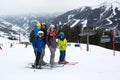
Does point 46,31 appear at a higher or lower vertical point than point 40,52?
higher

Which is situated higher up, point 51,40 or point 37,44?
point 51,40

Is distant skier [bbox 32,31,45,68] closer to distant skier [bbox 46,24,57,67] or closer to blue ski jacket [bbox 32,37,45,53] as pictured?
blue ski jacket [bbox 32,37,45,53]

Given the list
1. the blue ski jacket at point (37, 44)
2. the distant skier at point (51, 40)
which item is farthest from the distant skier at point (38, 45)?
the distant skier at point (51, 40)

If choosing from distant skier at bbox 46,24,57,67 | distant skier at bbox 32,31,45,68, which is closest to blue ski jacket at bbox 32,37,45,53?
distant skier at bbox 32,31,45,68

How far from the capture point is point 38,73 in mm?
11953

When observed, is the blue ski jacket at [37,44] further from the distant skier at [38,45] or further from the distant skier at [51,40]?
the distant skier at [51,40]

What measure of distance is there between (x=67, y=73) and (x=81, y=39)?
83045 millimetres

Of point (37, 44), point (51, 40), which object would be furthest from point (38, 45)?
point (51, 40)

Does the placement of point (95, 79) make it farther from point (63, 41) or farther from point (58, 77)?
point (63, 41)

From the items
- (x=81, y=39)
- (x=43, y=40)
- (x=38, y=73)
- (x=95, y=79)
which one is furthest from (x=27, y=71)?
(x=81, y=39)

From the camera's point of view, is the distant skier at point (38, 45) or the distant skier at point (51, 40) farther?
the distant skier at point (51, 40)

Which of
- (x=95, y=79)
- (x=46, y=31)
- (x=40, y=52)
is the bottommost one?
(x=95, y=79)

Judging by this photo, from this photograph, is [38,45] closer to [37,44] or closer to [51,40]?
[37,44]

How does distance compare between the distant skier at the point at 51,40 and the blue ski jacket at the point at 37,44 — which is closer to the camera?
the blue ski jacket at the point at 37,44
